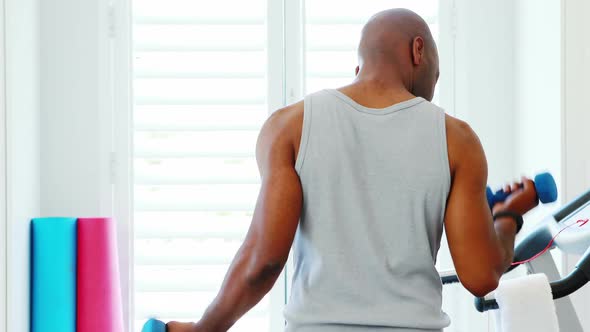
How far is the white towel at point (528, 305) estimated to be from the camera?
1527mm

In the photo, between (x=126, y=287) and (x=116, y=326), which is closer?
(x=116, y=326)

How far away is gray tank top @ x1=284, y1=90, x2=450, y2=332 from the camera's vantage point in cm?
119

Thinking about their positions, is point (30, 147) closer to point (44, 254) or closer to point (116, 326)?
point (44, 254)

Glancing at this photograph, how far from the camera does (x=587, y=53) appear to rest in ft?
7.39

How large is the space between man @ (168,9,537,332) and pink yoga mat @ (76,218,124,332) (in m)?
1.25

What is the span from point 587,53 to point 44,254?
192 cm

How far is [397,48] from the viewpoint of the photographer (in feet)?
4.34

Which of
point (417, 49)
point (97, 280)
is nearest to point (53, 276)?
point (97, 280)

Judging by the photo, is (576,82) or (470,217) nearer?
(470,217)

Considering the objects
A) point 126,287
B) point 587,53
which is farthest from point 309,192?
point 126,287

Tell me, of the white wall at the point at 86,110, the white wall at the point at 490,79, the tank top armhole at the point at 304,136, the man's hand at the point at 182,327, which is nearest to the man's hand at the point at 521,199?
the tank top armhole at the point at 304,136

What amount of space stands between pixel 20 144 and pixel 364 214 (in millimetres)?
1605

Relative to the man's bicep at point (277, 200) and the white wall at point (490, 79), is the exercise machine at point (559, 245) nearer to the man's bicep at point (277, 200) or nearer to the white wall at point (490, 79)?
the man's bicep at point (277, 200)

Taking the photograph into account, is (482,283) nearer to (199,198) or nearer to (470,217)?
(470,217)
